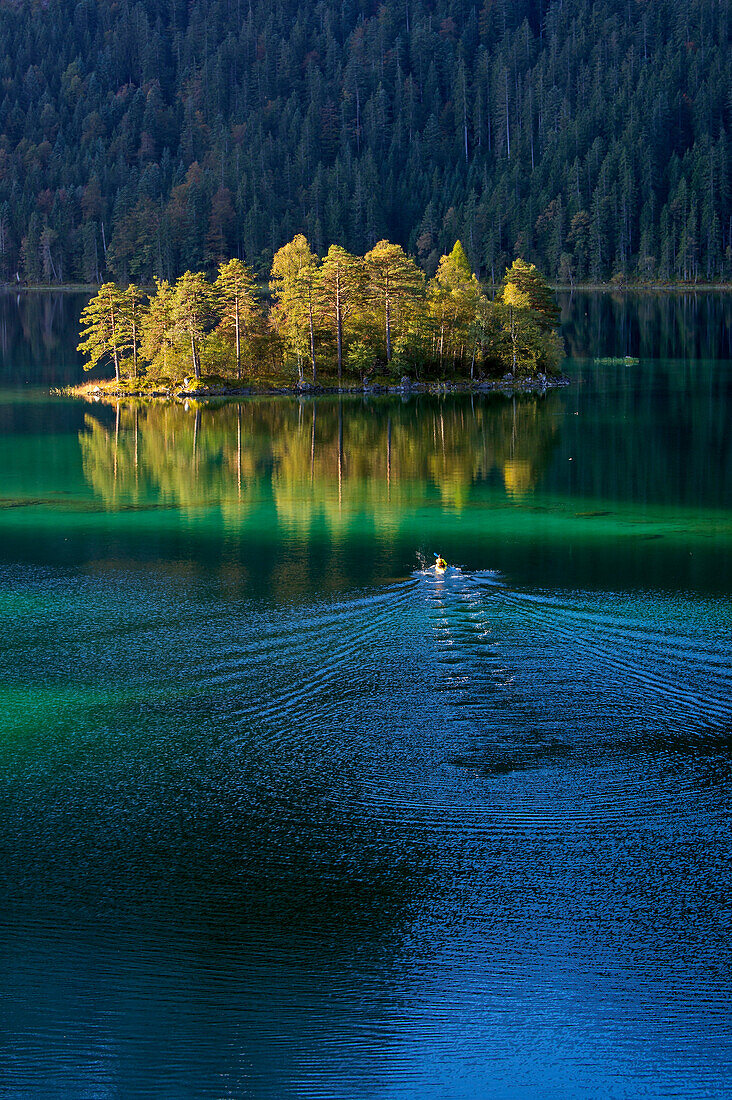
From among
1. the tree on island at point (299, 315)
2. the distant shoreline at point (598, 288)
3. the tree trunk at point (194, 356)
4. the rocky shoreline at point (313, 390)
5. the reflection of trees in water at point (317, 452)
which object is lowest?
the reflection of trees in water at point (317, 452)

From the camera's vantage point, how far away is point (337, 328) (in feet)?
225

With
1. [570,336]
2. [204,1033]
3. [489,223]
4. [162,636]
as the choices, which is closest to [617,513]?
[162,636]

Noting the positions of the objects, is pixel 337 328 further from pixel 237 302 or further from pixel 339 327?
pixel 237 302

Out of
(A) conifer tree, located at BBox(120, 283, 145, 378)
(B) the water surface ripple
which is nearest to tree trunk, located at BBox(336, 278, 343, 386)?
(A) conifer tree, located at BBox(120, 283, 145, 378)

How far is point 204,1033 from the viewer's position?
39.7 feet

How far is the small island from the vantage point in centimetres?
6719

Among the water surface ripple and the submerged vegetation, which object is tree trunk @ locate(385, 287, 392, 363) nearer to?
the submerged vegetation

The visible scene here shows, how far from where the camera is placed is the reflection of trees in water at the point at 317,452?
122 feet

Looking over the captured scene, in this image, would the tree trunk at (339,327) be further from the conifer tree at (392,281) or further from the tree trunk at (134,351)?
the tree trunk at (134,351)

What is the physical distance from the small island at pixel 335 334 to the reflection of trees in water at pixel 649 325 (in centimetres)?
1812

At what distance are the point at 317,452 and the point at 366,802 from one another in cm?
2987

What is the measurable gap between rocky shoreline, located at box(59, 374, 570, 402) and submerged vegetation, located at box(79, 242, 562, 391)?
0.66m

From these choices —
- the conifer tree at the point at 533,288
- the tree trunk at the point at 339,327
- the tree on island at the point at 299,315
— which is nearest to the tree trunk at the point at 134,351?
the tree on island at the point at 299,315

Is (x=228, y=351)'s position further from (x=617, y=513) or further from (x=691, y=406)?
(x=617, y=513)
